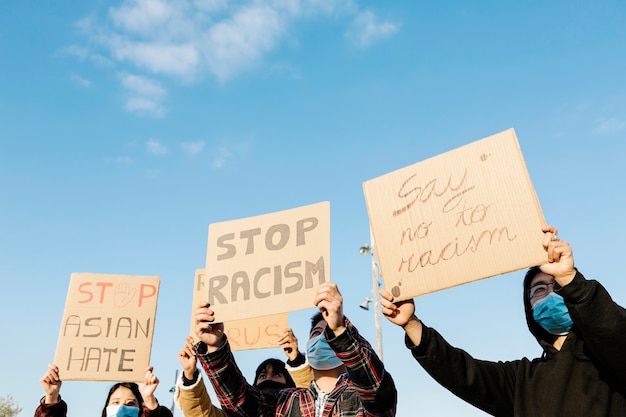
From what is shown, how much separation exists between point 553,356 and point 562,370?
155mm

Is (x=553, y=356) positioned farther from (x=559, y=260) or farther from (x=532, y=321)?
(x=559, y=260)

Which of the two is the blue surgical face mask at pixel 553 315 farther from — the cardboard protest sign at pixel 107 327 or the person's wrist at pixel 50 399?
the person's wrist at pixel 50 399

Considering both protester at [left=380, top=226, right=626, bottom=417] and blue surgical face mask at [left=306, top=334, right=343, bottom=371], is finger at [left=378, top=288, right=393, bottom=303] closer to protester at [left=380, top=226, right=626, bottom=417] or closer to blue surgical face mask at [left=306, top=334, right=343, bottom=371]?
protester at [left=380, top=226, right=626, bottom=417]

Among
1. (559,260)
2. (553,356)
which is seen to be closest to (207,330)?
(553,356)

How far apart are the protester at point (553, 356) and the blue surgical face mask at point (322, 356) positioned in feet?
2.40

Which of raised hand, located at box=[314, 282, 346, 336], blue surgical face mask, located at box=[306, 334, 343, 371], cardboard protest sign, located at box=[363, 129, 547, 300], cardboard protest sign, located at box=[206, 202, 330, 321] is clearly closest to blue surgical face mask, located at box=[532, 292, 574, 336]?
cardboard protest sign, located at box=[363, 129, 547, 300]

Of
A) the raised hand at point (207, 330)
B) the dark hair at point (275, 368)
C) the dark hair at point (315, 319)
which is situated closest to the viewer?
the raised hand at point (207, 330)

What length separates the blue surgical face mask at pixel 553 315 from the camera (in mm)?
3262

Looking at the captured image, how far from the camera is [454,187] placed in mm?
3559

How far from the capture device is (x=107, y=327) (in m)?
5.50

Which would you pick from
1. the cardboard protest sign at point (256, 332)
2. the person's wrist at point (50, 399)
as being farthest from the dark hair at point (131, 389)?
the cardboard protest sign at point (256, 332)

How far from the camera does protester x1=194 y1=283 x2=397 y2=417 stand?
3291mm

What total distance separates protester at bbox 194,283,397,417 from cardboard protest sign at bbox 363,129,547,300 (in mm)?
380

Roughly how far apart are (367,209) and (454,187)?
541mm
